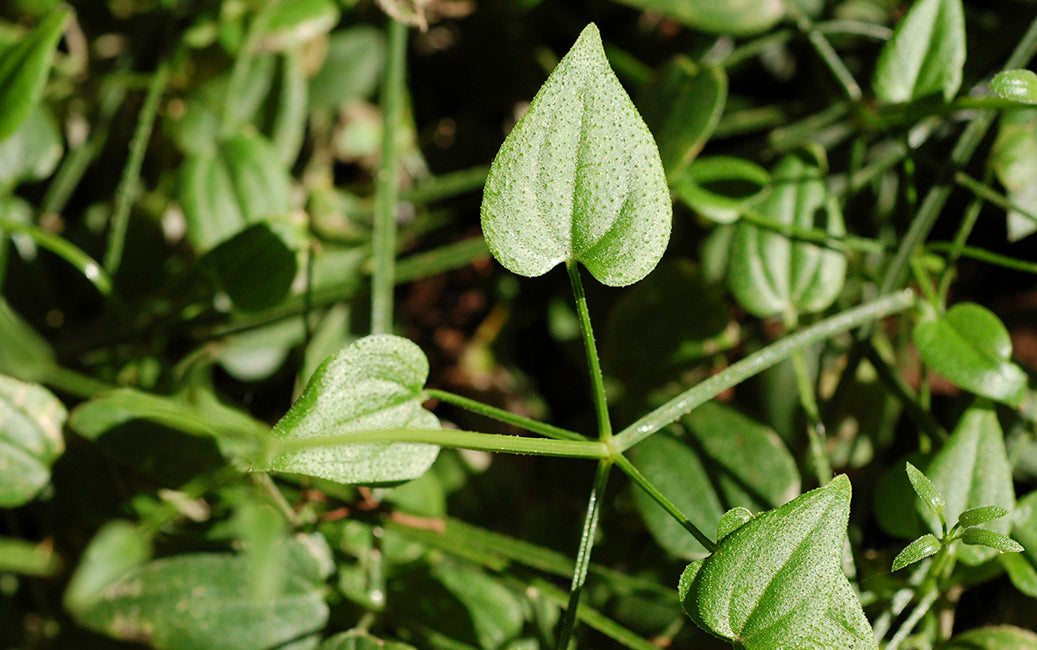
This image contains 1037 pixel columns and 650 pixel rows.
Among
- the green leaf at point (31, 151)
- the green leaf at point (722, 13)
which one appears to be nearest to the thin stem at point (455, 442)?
the green leaf at point (722, 13)

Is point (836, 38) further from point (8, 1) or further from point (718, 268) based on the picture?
point (8, 1)

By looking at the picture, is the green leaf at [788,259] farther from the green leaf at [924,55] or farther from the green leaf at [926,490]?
the green leaf at [926,490]

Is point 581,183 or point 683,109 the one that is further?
point 683,109

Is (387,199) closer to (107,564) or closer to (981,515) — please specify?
(107,564)

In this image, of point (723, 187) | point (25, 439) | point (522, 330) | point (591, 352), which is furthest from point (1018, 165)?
point (25, 439)

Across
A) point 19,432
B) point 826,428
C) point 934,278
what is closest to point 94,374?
point 19,432
